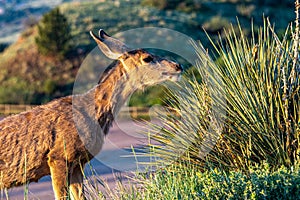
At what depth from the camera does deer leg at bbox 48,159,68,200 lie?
28.6 ft

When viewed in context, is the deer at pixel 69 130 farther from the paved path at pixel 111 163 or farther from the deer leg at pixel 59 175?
the paved path at pixel 111 163

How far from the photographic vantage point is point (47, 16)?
42250mm

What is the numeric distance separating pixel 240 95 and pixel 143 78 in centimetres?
176

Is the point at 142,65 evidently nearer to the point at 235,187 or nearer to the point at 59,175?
the point at 59,175

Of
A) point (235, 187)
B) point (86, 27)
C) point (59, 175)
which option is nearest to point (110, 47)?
point (59, 175)

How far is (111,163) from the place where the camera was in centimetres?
1383

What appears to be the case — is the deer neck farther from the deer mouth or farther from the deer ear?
the deer mouth

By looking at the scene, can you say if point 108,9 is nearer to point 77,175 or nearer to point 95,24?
point 95,24

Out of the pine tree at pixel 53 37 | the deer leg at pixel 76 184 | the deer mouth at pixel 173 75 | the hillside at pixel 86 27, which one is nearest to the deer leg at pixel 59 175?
the deer leg at pixel 76 184

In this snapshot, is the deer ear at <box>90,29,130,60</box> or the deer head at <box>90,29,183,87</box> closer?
the deer ear at <box>90,29,130,60</box>

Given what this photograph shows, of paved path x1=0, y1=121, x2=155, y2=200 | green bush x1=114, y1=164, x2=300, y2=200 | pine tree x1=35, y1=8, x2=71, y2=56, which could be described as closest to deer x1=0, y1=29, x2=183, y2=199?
paved path x1=0, y1=121, x2=155, y2=200

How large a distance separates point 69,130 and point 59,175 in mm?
580

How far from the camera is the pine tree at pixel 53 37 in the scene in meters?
41.8

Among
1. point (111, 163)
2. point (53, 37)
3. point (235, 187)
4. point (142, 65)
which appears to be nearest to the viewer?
point (235, 187)
